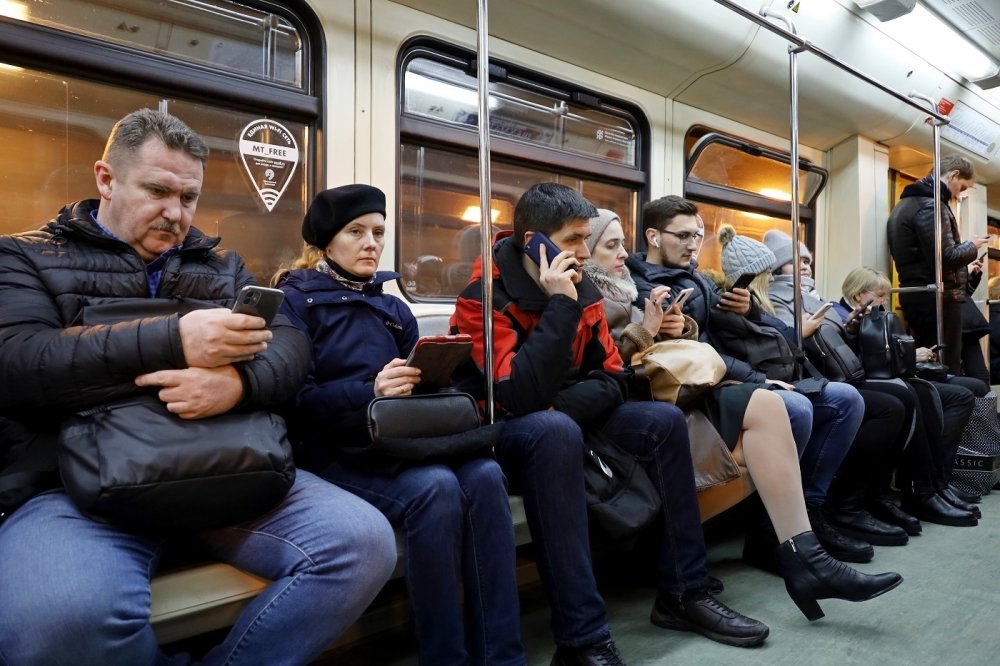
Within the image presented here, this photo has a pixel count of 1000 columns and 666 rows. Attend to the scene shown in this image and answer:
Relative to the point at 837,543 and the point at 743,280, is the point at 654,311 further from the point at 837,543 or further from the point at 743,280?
the point at 837,543

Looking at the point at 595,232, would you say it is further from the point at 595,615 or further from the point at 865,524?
the point at 865,524

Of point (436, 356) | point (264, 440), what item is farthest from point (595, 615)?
point (264, 440)

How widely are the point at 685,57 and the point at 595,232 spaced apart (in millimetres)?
1500

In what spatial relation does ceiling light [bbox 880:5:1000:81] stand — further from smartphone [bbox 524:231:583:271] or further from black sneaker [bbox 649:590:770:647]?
black sneaker [bbox 649:590:770:647]

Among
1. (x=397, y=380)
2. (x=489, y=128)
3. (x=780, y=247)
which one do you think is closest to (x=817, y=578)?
(x=397, y=380)

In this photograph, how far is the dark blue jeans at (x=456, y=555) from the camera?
1657 mm

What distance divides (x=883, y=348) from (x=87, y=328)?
3791mm

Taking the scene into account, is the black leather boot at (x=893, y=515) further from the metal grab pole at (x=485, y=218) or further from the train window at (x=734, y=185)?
the metal grab pole at (x=485, y=218)

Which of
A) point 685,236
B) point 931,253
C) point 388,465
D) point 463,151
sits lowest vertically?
point 388,465

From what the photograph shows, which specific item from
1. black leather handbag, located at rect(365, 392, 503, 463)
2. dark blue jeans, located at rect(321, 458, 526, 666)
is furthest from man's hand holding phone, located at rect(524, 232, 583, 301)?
dark blue jeans, located at rect(321, 458, 526, 666)

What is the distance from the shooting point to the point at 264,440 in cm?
149

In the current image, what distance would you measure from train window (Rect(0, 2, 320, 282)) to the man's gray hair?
24.5 inches

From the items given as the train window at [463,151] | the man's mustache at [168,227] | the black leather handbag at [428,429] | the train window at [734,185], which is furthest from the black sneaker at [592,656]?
the train window at [734,185]

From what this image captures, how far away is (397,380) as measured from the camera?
5.94 ft
